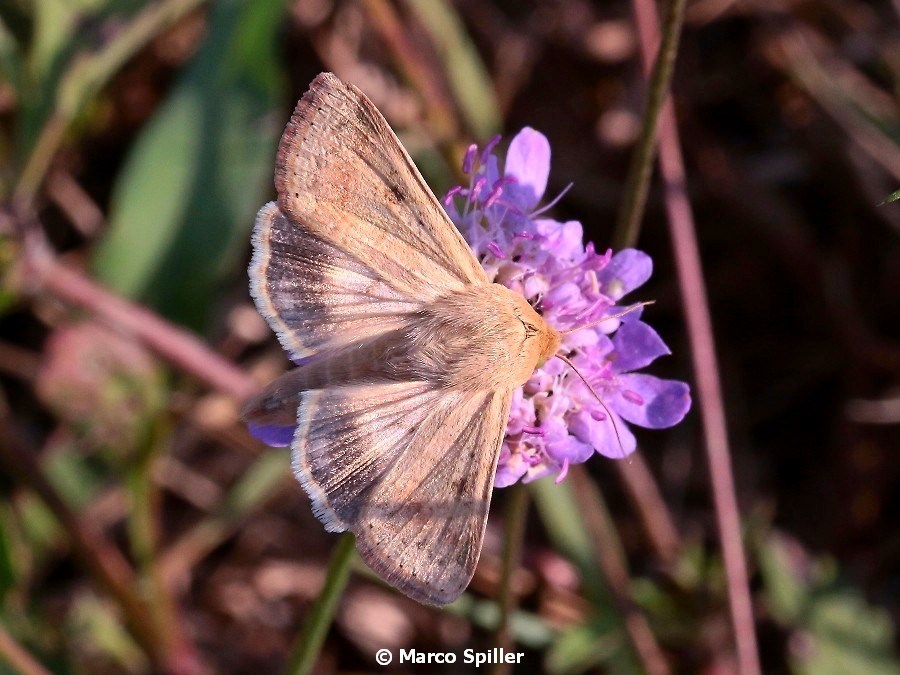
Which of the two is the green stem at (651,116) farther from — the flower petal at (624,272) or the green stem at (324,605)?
the green stem at (324,605)

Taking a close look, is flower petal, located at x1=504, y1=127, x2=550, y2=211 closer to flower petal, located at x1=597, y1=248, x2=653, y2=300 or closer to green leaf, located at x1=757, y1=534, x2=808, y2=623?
flower petal, located at x1=597, y1=248, x2=653, y2=300

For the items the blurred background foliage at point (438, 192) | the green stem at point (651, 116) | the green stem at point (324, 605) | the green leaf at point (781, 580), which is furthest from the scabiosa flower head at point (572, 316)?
the green leaf at point (781, 580)

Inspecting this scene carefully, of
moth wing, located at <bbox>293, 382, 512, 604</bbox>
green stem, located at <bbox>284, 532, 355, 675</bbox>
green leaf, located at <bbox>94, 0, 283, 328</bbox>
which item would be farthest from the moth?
green leaf, located at <bbox>94, 0, 283, 328</bbox>

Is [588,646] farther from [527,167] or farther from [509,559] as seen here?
[527,167]

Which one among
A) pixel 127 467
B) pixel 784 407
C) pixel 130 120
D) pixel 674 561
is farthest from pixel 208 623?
pixel 784 407

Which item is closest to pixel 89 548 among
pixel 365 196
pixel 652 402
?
pixel 365 196

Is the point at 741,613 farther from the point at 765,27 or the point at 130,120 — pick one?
the point at 130,120

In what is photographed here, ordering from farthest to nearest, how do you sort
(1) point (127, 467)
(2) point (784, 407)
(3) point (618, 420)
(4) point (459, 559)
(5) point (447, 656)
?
(2) point (784, 407), (5) point (447, 656), (1) point (127, 467), (3) point (618, 420), (4) point (459, 559)
